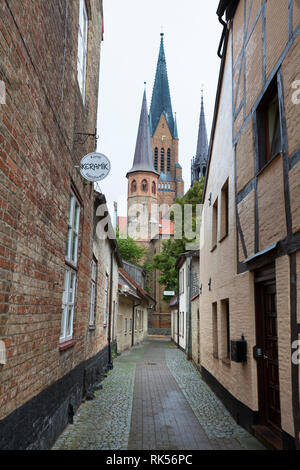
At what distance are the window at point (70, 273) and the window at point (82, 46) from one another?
88.1 inches

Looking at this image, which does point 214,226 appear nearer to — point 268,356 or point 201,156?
point 268,356

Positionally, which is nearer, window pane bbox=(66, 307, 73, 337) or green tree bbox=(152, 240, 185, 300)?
window pane bbox=(66, 307, 73, 337)

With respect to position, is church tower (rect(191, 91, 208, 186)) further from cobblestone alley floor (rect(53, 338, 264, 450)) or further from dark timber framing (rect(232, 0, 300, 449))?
dark timber framing (rect(232, 0, 300, 449))

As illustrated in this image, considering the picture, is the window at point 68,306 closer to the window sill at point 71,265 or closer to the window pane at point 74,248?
the window sill at point 71,265

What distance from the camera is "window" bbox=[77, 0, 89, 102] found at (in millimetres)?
6703

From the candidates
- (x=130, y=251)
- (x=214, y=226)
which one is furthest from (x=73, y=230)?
(x=130, y=251)

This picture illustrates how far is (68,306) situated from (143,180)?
54592 millimetres

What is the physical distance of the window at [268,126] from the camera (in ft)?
18.0

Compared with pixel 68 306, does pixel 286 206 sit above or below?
above

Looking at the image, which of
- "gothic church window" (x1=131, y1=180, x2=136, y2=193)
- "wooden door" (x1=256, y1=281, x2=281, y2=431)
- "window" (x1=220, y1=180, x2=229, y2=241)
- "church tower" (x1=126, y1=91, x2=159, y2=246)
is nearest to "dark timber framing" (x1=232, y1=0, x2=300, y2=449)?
"wooden door" (x1=256, y1=281, x2=281, y2=431)

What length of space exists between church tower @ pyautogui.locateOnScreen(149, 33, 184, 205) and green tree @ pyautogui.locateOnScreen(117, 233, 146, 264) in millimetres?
17497

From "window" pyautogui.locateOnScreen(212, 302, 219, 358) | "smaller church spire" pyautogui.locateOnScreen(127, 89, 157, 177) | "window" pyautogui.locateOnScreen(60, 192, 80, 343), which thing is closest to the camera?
"window" pyautogui.locateOnScreen(60, 192, 80, 343)

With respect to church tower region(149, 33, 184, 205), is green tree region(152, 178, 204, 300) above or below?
below

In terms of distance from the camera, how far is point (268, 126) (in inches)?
229
